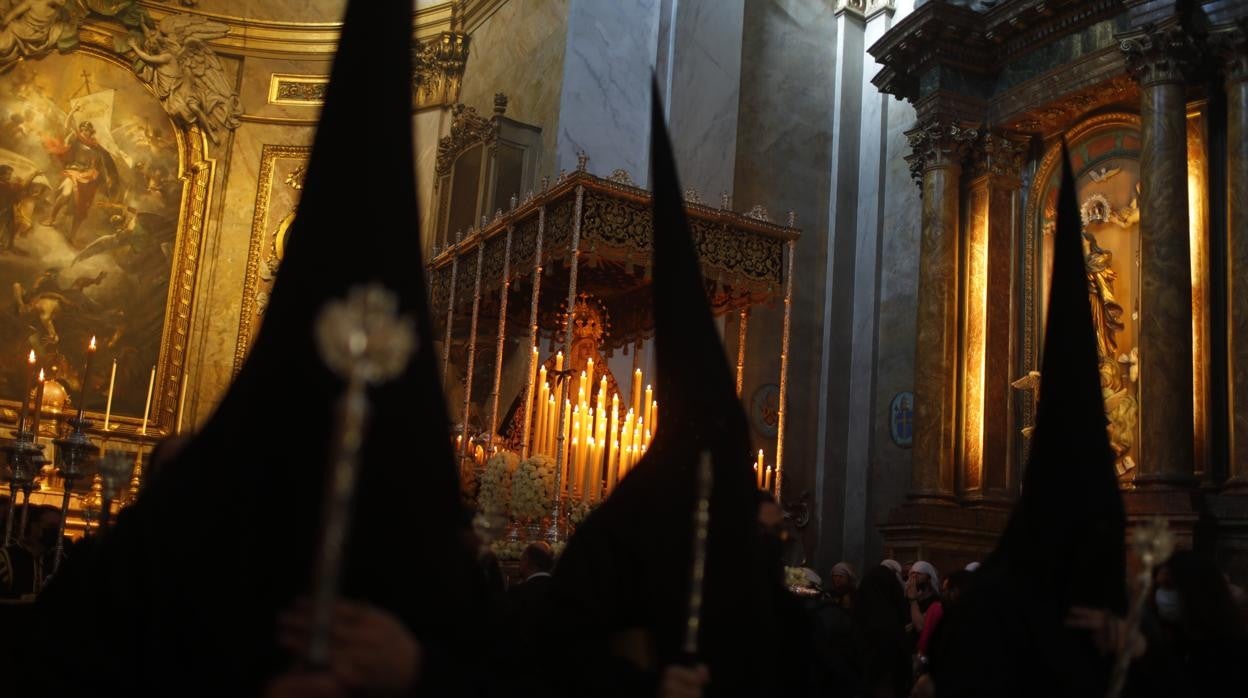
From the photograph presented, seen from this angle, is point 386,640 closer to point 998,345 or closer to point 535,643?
point 535,643

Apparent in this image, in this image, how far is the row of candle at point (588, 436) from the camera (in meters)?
8.74

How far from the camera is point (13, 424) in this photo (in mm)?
15320

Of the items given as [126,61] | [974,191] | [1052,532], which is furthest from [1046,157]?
[126,61]

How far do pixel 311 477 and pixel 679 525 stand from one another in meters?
1.11

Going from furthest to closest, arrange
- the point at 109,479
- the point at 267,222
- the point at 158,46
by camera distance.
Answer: the point at 267,222 → the point at 158,46 → the point at 109,479

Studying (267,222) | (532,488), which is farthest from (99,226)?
(532,488)

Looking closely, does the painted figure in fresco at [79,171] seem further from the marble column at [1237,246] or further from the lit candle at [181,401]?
the marble column at [1237,246]

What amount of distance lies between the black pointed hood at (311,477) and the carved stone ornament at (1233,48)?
28.2 feet

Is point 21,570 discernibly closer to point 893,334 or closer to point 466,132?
point 893,334

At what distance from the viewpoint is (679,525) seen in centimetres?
259

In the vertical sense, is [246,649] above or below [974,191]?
below

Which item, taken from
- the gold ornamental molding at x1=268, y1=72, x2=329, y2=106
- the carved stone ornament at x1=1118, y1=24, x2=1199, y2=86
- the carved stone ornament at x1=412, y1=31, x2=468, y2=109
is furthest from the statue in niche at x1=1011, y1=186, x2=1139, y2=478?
the gold ornamental molding at x1=268, y1=72, x2=329, y2=106

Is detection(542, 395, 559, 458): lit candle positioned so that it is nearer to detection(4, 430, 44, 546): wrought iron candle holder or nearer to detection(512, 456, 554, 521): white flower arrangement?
detection(512, 456, 554, 521): white flower arrangement

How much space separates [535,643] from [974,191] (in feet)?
31.0
